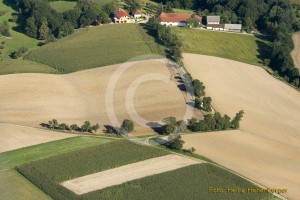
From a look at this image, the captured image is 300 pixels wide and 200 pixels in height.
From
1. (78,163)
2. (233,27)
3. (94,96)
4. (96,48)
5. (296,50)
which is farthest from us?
(233,27)

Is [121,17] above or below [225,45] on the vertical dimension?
above

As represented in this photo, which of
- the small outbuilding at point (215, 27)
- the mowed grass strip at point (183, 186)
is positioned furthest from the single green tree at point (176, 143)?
the small outbuilding at point (215, 27)

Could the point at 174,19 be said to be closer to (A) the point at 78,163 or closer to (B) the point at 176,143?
(B) the point at 176,143

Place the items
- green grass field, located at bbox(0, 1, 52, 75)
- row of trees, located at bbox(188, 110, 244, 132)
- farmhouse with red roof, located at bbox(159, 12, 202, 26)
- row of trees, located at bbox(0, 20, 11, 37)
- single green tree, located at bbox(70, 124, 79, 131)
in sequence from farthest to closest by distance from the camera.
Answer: farmhouse with red roof, located at bbox(159, 12, 202, 26)
row of trees, located at bbox(0, 20, 11, 37)
green grass field, located at bbox(0, 1, 52, 75)
row of trees, located at bbox(188, 110, 244, 132)
single green tree, located at bbox(70, 124, 79, 131)

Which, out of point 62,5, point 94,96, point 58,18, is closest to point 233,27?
point 58,18

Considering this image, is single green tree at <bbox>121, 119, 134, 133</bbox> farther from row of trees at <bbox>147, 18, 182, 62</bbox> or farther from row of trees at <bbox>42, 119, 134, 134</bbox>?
row of trees at <bbox>147, 18, 182, 62</bbox>

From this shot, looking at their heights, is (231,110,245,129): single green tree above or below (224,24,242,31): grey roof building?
below

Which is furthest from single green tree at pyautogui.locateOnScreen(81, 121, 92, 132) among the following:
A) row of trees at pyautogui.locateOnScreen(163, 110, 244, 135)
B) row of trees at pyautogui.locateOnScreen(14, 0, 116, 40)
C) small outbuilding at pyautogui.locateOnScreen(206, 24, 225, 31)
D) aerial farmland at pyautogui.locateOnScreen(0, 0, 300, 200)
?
small outbuilding at pyautogui.locateOnScreen(206, 24, 225, 31)
